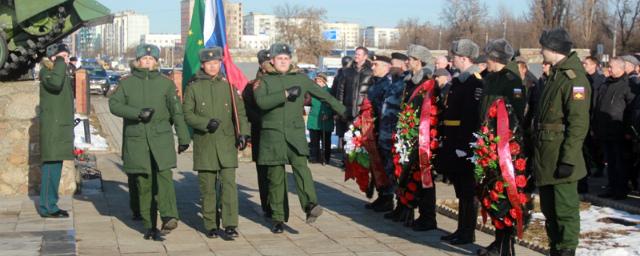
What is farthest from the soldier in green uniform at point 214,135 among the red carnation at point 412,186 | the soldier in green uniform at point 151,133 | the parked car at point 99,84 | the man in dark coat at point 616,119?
the parked car at point 99,84

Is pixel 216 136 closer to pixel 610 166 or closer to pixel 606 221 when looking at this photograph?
pixel 606 221

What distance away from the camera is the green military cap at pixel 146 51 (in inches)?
367

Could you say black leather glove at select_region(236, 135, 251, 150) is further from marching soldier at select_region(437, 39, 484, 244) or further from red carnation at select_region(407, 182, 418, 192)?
marching soldier at select_region(437, 39, 484, 244)

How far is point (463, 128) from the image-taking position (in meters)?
8.66

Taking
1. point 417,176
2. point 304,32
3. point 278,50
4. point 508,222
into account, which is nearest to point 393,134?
point 417,176

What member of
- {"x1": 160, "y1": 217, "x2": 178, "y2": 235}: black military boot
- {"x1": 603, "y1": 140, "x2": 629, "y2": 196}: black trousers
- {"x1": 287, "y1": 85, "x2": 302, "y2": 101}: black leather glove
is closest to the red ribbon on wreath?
{"x1": 287, "y1": 85, "x2": 302, "y2": 101}: black leather glove

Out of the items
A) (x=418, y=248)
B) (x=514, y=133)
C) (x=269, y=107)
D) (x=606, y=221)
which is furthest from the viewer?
(x=606, y=221)

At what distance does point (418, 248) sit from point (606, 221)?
102 inches

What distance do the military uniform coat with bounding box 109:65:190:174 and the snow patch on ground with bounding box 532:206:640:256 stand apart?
3678mm

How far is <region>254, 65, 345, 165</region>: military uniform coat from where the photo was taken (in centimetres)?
930

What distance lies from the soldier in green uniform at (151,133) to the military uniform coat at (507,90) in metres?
2.80

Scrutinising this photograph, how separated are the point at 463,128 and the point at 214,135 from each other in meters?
2.22

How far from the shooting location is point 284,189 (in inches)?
372

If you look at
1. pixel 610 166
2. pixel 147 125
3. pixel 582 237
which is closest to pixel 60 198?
pixel 147 125
